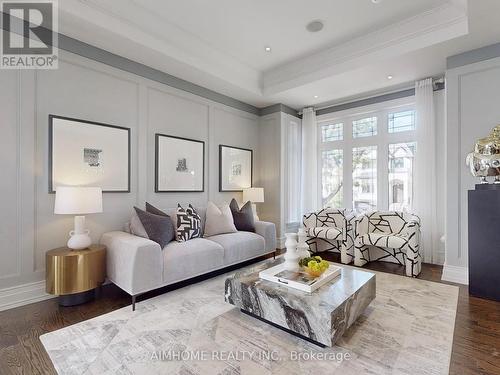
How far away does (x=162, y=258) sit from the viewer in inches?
104

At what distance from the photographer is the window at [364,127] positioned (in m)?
4.70

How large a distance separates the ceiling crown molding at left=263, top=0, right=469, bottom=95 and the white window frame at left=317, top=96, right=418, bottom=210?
1352mm

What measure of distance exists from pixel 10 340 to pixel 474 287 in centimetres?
428

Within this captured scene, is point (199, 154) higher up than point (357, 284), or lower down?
higher up

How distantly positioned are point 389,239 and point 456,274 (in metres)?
0.81

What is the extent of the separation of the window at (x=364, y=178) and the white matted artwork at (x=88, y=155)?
3.93 meters

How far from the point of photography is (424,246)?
3988 millimetres

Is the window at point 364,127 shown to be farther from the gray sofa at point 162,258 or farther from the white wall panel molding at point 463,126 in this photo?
the gray sofa at point 162,258

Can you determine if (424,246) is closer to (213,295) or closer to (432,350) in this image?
(432,350)

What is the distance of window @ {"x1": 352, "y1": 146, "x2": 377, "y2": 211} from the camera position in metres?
4.68

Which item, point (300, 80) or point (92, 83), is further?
point (300, 80)

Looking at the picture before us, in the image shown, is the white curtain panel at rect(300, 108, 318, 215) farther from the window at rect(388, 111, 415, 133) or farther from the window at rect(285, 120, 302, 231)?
the window at rect(388, 111, 415, 133)

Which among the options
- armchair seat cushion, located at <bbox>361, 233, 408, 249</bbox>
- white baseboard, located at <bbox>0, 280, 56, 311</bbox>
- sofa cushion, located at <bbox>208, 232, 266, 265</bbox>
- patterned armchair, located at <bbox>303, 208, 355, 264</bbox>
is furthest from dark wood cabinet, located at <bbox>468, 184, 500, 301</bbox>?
white baseboard, located at <bbox>0, 280, 56, 311</bbox>

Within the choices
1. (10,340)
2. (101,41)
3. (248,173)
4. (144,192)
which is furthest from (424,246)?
(101,41)
